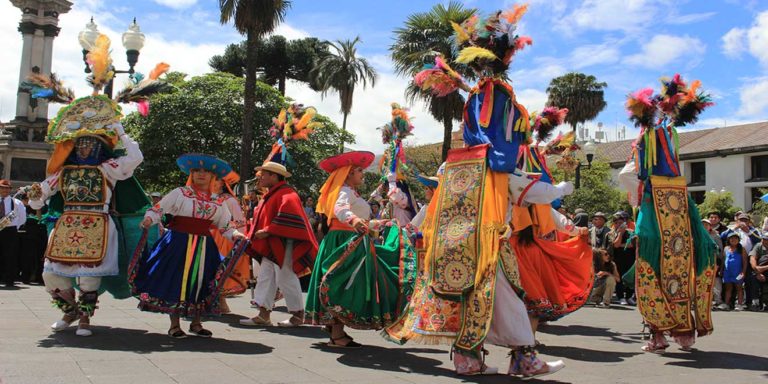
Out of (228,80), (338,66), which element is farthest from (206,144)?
(338,66)

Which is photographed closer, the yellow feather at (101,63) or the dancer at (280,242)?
the yellow feather at (101,63)

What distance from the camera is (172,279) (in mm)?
6785

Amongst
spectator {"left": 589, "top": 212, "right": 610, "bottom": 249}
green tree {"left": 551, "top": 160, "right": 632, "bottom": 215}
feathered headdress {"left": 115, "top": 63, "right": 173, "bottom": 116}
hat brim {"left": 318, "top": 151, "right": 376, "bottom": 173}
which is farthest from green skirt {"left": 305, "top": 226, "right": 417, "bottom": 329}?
green tree {"left": 551, "top": 160, "right": 632, "bottom": 215}

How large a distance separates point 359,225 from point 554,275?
6.29 ft

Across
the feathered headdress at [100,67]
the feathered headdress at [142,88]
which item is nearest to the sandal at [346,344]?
the feathered headdress at [142,88]

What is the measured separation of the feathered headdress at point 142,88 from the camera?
757 centimetres

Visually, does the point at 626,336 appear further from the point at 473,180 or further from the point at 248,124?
the point at 248,124

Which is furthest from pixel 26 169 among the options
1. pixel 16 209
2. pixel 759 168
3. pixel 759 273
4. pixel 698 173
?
pixel 759 168

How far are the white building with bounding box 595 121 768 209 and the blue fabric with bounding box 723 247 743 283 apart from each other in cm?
3029

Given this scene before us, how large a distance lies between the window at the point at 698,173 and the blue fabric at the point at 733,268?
34.1 m

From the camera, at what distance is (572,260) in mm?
6879

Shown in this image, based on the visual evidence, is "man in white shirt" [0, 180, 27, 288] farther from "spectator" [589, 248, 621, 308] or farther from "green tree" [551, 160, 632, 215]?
"green tree" [551, 160, 632, 215]

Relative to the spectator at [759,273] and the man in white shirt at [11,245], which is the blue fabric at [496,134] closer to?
the spectator at [759,273]

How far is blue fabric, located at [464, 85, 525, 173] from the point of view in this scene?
17.4 ft
